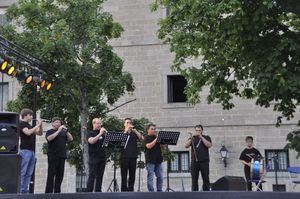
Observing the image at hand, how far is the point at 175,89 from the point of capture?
20625 mm

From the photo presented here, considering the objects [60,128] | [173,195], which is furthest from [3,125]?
[173,195]

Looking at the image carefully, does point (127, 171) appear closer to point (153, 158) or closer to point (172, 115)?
point (153, 158)

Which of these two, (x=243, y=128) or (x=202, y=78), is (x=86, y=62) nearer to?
(x=202, y=78)

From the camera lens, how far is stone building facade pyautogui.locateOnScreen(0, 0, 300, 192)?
1908 centimetres

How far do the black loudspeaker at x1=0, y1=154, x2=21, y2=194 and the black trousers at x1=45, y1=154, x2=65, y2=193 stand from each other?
2.53m

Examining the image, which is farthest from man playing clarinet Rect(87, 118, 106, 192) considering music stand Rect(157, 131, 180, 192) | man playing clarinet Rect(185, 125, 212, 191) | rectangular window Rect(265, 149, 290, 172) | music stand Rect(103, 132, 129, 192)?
rectangular window Rect(265, 149, 290, 172)

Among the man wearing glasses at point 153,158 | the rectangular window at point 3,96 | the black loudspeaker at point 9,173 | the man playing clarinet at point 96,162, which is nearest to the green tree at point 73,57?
the man wearing glasses at point 153,158

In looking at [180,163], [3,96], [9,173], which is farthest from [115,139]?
[3,96]

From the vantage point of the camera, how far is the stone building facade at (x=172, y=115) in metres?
19.1

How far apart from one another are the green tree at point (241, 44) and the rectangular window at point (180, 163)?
6.17 meters

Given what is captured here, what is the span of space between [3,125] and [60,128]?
71.5 inches

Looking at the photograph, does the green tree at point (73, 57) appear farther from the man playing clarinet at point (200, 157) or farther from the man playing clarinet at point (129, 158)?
the man playing clarinet at point (200, 157)

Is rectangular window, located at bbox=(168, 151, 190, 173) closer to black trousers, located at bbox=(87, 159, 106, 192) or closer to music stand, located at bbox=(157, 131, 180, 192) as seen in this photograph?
music stand, located at bbox=(157, 131, 180, 192)

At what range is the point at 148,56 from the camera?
67.8ft
